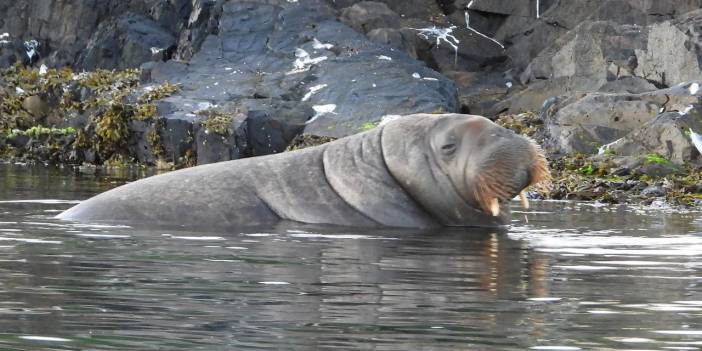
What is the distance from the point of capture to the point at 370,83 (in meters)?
27.7

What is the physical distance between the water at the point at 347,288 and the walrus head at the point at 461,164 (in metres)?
0.30

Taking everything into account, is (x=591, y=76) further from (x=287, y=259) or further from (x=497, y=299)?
(x=497, y=299)

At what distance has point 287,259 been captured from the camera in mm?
8336

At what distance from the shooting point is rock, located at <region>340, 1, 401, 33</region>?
112 ft

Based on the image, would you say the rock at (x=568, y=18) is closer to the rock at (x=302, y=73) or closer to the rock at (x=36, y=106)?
the rock at (x=302, y=73)

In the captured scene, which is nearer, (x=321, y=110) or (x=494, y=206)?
(x=494, y=206)

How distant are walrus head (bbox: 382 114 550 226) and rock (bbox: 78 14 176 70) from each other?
85.8 ft

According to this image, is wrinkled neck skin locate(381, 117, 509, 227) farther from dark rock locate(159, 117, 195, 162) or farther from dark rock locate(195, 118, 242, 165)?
dark rock locate(159, 117, 195, 162)

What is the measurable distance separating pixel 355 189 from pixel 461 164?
877 mm

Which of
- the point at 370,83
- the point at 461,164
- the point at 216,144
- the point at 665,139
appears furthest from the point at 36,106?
the point at 461,164

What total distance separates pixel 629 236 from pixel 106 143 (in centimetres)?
1906

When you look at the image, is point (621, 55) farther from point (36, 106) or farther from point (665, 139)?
point (36, 106)

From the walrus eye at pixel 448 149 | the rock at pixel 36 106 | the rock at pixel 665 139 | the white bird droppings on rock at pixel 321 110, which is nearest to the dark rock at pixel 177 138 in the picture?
the white bird droppings on rock at pixel 321 110

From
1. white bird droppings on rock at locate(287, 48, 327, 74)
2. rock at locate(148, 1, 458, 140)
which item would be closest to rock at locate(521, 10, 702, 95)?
rock at locate(148, 1, 458, 140)
